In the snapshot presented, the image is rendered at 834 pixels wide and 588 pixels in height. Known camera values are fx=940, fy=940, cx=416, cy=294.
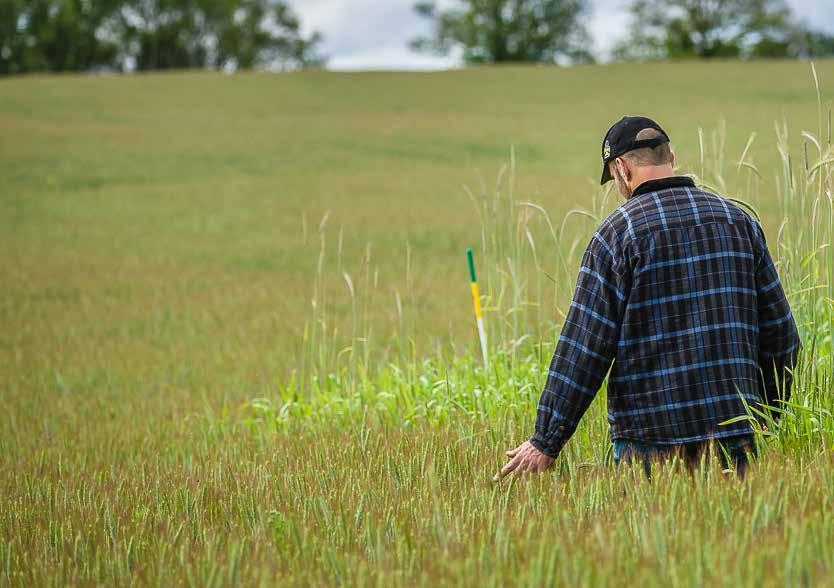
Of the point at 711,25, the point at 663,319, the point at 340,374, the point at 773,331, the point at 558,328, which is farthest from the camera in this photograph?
the point at 711,25

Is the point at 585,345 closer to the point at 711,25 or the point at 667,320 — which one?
the point at 667,320

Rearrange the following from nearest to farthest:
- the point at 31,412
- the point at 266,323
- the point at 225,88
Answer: the point at 31,412, the point at 266,323, the point at 225,88

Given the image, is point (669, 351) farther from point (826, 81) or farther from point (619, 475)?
point (826, 81)

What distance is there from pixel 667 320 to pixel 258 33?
235ft

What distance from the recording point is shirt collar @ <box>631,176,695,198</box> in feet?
10.1

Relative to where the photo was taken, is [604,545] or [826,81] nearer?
[604,545]

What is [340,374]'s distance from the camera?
5871mm

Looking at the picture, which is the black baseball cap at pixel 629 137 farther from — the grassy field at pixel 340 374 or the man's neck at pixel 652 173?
the grassy field at pixel 340 374

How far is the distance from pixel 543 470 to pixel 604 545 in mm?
885

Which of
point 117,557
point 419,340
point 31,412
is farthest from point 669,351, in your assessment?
point 419,340

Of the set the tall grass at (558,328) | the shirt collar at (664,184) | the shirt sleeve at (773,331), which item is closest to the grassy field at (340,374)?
the tall grass at (558,328)

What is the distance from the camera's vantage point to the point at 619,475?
9.72 ft

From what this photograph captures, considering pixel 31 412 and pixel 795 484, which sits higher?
pixel 795 484

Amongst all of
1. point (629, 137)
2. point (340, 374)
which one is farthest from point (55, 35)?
point (629, 137)
